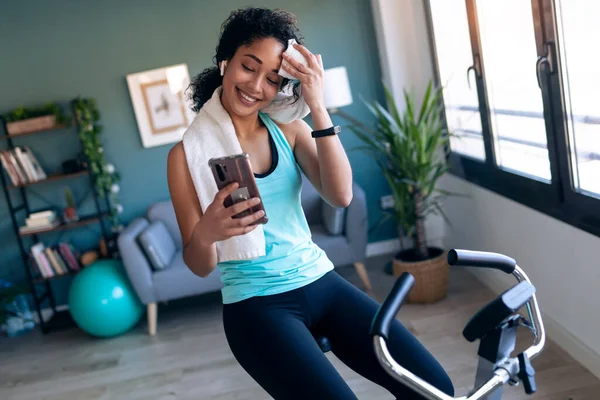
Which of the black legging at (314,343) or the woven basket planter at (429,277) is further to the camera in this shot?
the woven basket planter at (429,277)

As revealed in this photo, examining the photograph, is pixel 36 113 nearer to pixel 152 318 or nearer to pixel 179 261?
pixel 179 261

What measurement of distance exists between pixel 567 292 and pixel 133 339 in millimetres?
2443

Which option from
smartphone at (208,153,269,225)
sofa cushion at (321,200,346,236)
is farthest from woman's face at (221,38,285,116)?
sofa cushion at (321,200,346,236)

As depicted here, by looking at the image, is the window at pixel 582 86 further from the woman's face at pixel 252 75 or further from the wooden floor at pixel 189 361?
the woman's face at pixel 252 75

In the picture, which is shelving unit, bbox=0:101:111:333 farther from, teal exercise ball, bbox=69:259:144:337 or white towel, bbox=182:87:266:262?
white towel, bbox=182:87:266:262

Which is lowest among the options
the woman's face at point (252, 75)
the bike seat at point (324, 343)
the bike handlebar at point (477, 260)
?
the bike seat at point (324, 343)

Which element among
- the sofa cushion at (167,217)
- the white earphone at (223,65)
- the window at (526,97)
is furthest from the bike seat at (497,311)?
the sofa cushion at (167,217)

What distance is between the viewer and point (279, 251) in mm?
1449

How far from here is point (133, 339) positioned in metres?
3.62

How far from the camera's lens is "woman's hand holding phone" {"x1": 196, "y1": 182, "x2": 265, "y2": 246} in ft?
4.12

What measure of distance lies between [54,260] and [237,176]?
10.2 ft

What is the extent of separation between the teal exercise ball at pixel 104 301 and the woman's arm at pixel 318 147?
7.77ft

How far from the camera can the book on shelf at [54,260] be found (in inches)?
155

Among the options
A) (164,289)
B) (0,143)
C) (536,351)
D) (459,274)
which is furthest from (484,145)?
(0,143)
